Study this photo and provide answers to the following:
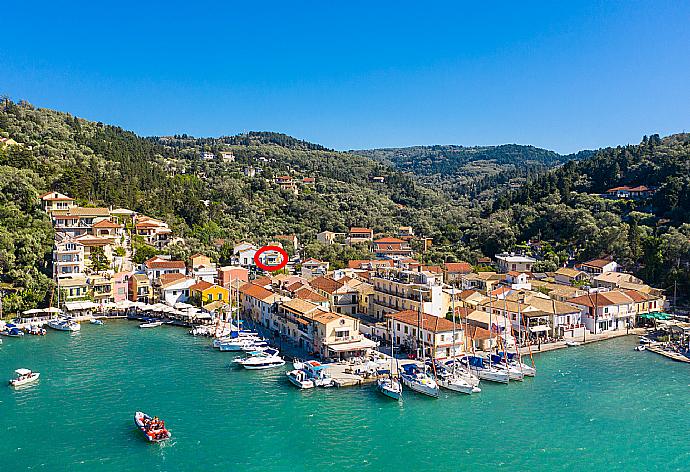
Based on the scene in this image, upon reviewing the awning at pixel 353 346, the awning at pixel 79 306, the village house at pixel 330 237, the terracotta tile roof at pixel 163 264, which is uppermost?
the village house at pixel 330 237

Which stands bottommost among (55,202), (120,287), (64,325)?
(64,325)

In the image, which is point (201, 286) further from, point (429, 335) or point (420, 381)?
point (420, 381)

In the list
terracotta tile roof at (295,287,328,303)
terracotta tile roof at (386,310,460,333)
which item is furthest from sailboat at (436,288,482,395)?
terracotta tile roof at (295,287,328,303)

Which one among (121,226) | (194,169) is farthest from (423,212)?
(121,226)

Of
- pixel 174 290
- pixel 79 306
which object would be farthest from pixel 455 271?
pixel 79 306

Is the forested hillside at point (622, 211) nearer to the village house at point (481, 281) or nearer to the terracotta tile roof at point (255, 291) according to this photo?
the village house at point (481, 281)

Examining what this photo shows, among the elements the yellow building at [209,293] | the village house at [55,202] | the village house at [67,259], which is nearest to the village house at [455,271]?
the yellow building at [209,293]
